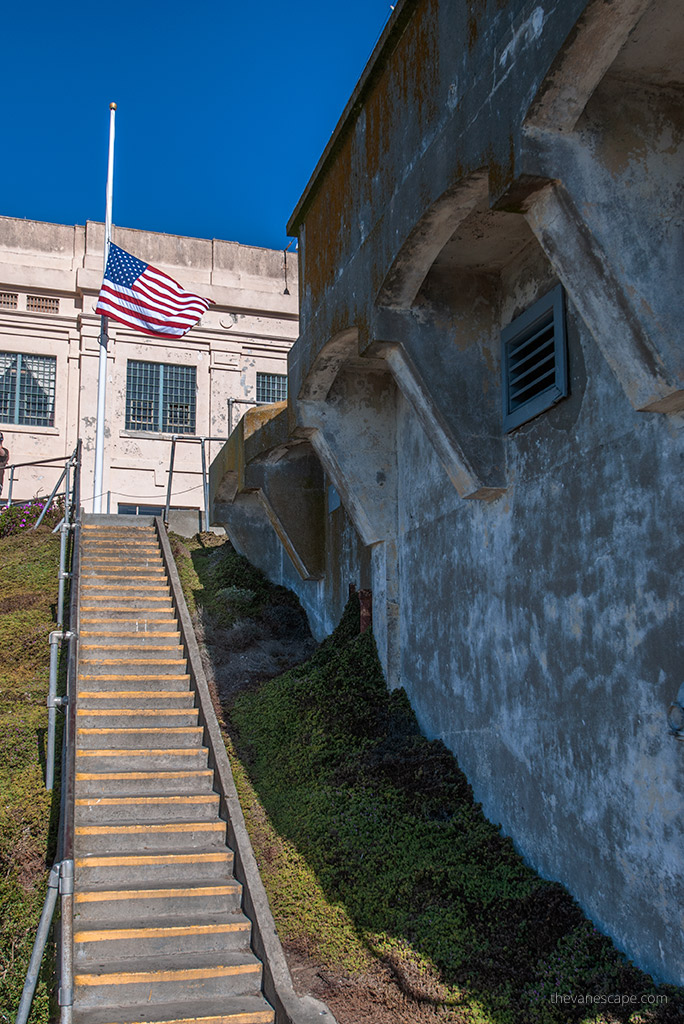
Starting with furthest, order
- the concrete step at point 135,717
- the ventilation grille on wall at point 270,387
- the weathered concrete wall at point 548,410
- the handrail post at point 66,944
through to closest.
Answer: the ventilation grille on wall at point 270,387, the concrete step at point 135,717, the handrail post at point 66,944, the weathered concrete wall at point 548,410

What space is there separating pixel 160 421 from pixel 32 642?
12.4m

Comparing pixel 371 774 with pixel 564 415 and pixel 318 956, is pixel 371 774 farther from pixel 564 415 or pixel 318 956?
pixel 564 415

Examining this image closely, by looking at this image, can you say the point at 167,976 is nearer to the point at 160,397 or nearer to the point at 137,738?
the point at 137,738

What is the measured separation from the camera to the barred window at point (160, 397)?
24109 mm

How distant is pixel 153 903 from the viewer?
8.04 metres

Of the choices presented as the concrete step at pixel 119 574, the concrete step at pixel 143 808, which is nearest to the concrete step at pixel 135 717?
the concrete step at pixel 143 808

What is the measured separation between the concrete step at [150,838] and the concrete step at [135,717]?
176 centimetres

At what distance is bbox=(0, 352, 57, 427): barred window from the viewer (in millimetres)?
23703

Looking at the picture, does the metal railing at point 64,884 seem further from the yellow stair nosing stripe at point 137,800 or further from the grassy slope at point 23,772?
the yellow stair nosing stripe at point 137,800

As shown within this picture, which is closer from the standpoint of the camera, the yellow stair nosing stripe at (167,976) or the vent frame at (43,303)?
the yellow stair nosing stripe at (167,976)

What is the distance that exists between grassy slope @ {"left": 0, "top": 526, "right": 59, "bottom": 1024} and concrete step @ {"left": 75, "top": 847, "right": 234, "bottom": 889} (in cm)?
43

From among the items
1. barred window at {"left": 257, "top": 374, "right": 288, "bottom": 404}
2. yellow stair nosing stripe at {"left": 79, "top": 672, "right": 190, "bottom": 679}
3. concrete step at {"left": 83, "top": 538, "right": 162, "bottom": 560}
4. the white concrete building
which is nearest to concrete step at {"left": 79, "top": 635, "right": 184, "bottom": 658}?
yellow stair nosing stripe at {"left": 79, "top": 672, "right": 190, "bottom": 679}

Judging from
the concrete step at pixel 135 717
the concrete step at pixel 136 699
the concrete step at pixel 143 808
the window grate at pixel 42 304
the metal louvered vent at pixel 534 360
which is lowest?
the concrete step at pixel 143 808

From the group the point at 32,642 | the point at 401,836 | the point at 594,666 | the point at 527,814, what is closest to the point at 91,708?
the point at 32,642
